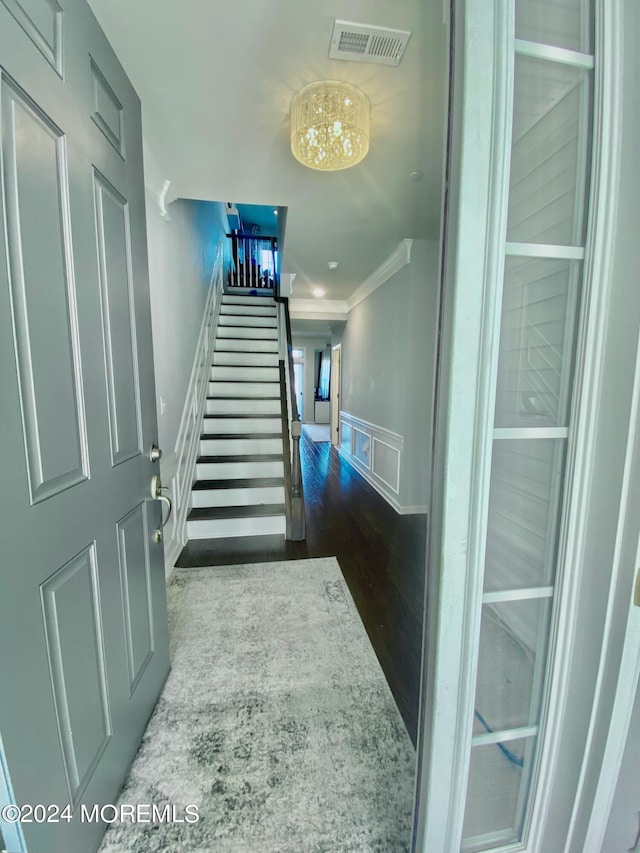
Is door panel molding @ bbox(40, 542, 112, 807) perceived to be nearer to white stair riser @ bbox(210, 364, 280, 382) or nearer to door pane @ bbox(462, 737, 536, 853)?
door pane @ bbox(462, 737, 536, 853)

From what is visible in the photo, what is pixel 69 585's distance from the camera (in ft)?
2.76

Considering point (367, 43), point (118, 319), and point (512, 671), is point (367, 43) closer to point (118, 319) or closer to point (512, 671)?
point (118, 319)

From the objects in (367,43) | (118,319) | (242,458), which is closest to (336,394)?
(242,458)

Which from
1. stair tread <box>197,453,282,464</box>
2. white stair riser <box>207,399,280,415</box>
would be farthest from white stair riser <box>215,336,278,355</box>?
stair tread <box>197,453,282,464</box>

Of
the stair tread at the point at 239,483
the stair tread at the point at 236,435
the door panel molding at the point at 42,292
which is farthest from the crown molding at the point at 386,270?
the door panel molding at the point at 42,292

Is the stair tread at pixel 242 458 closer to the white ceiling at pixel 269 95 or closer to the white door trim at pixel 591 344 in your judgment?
the white ceiling at pixel 269 95

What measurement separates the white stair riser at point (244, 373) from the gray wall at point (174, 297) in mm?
701

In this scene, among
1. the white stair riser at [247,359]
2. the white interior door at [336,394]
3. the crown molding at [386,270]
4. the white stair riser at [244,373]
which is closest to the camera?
the crown molding at [386,270]

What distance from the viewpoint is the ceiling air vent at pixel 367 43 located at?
1.21 m

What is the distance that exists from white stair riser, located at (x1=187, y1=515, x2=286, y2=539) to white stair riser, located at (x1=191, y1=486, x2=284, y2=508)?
0.21 meters

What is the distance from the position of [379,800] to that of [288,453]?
228 cm

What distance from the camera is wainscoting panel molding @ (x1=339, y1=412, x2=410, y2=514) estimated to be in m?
3.64

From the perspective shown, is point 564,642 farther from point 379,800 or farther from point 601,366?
point 379,800

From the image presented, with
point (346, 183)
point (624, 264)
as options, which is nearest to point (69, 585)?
point (624, 264)
